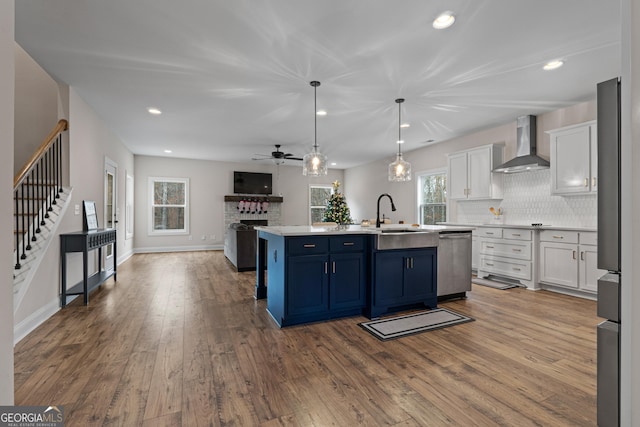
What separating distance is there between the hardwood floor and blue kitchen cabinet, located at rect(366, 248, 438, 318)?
41cm

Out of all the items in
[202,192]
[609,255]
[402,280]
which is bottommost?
[402,280]

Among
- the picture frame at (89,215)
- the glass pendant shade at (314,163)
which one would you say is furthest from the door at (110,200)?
the glass pendant shade at (314,163)

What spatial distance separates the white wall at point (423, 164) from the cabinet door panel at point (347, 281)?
12.5ft

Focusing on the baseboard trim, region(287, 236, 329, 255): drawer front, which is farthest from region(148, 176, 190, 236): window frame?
region(287, 236, 329, 255): drawer front

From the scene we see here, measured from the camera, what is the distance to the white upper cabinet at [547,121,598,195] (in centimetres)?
405

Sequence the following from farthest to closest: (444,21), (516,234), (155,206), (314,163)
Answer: (155,206), (516,234), (314,163), (444,21)

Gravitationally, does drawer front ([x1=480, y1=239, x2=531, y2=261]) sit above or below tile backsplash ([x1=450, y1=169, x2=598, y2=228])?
below

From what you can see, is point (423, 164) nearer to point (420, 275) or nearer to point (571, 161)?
point (571, 161)

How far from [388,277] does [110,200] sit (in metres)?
5.50

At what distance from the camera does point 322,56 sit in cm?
308

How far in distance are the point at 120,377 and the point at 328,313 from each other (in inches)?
72.6

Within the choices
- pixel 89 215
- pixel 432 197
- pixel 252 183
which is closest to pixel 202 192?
pixel 252 183

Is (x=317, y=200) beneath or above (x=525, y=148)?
beneath
